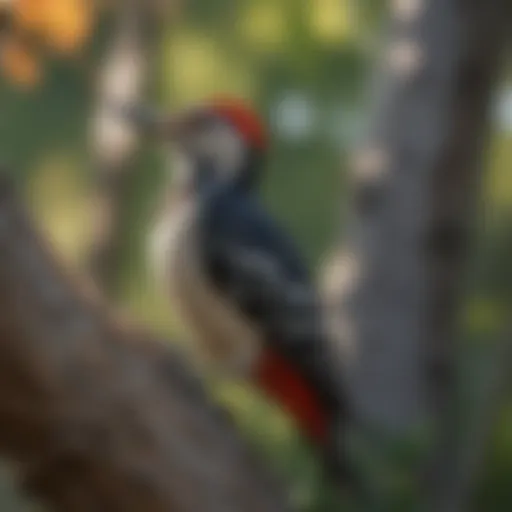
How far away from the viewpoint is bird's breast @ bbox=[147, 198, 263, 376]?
106 centimetres

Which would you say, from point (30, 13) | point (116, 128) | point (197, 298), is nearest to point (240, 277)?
point (197, 298)

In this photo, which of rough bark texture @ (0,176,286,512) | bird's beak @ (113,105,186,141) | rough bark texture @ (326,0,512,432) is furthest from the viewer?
rough bark texture @ (326,0,512,432)

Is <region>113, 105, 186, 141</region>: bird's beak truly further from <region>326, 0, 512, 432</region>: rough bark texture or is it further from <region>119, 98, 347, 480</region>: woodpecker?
<region>326, 0, 512, 432</region>: rough bark texture

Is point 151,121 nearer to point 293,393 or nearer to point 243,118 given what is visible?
point 243,118

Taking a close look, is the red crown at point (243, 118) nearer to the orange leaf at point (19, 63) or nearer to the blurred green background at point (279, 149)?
the blurred green background at point (279, 149)

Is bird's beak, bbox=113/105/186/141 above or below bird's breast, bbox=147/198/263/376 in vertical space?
above

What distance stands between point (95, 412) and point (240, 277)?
18cm

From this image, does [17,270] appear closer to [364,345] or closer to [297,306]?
[297,306]

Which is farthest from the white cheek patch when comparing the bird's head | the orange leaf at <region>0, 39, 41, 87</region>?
the orange leaf at <region>0, 39, 41, 87</region>

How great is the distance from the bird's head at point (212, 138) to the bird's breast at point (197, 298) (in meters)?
0.03

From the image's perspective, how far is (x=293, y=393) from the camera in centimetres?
109

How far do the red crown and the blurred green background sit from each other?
0.05ft

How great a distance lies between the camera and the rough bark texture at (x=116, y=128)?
104 centimetres

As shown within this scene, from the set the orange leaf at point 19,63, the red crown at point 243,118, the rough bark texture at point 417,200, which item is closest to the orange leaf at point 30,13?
the orange leaf at point 19,63
